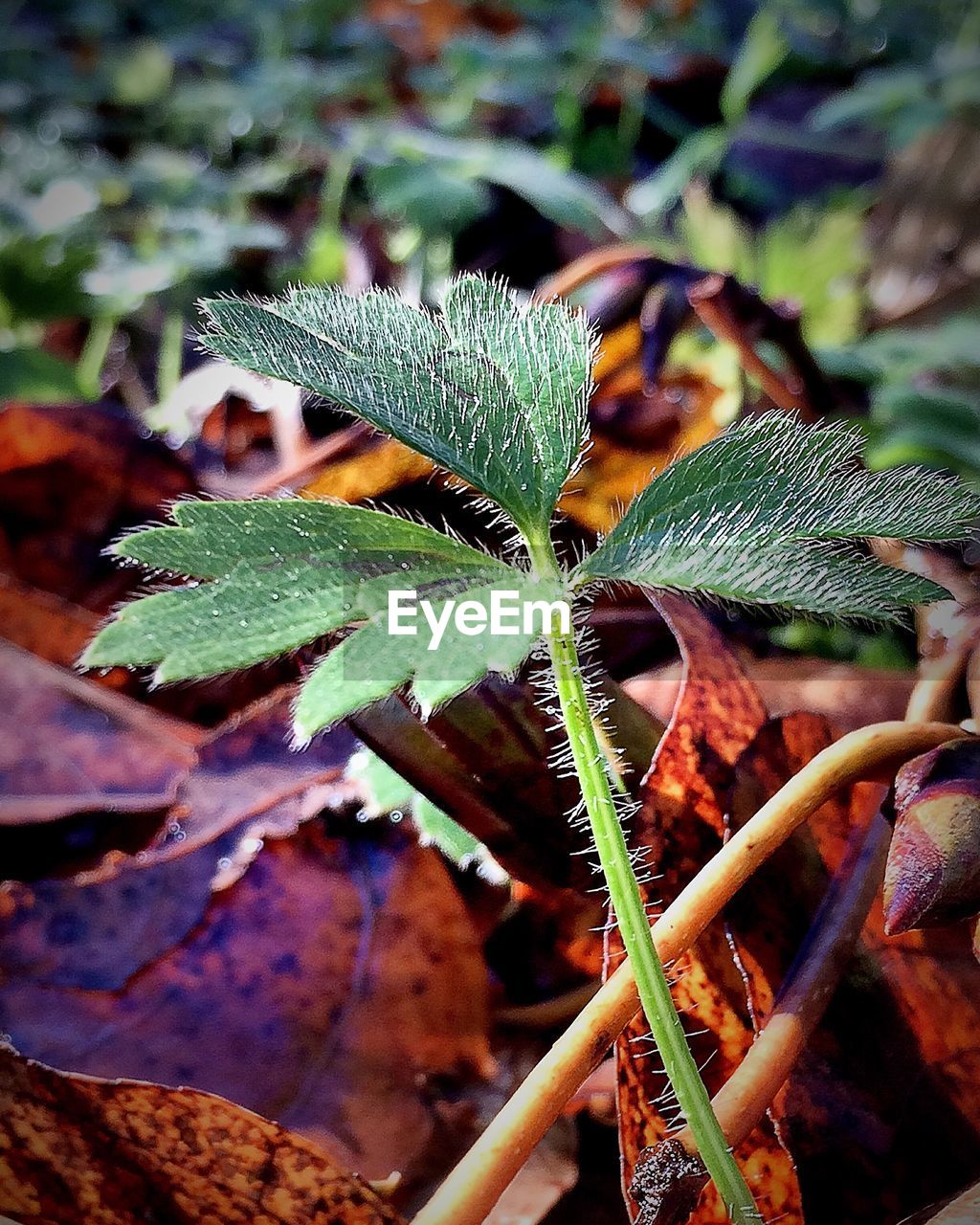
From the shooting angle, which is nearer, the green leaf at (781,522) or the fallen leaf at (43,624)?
the green leaf at (781,522)

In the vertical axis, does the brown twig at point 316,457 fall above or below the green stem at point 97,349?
above

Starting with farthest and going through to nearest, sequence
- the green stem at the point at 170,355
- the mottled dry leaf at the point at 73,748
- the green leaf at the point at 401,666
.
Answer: the green stem at the point at 170,355 → the mottled dry leaf at the point at 73,748 → the green leaf at the point at 401,666

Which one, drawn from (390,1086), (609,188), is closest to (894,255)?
(609,188)

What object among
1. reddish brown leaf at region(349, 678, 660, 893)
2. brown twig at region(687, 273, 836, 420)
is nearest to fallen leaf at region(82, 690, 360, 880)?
reddish brown leaf at region(349, 678, 660, 893)

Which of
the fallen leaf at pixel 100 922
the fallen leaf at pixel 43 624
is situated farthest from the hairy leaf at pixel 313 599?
the fallen leaf at pixel 43 624

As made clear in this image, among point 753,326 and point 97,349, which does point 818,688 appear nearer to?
point 753,326

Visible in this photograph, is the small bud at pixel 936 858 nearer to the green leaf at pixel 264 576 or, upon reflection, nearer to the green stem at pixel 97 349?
the green leaf at pixel 264 576

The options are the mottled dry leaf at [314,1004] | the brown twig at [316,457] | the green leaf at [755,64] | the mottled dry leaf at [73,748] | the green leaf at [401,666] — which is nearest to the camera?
the green leaf at [401,666]
